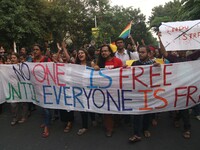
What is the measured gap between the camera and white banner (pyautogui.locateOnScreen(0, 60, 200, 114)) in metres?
4.53

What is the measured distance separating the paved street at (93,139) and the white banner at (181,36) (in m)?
1.57

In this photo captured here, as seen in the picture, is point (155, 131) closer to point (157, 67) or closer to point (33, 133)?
point (157, 67)

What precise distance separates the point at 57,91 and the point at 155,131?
2089 millimetres

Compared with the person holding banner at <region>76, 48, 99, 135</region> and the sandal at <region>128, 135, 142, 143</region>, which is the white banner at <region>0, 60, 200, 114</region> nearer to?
the person holding banner at <region>76, 48, 99, 135</region>

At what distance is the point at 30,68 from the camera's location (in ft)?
17.8

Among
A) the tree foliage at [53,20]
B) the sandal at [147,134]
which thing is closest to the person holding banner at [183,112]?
the sandal at [147,134]

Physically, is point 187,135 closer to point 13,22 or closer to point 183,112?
point 183,112

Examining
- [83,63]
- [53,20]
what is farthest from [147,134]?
[53,20]

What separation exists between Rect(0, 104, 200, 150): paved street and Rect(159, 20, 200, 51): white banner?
1572mm

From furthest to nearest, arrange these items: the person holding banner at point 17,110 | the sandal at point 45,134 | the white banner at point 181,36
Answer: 1. the person holding banner at point 17,110
2. the white banner at point 181,36
3. the sandal at point 45,134

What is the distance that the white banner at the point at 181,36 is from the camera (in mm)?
5422

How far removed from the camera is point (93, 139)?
473cm

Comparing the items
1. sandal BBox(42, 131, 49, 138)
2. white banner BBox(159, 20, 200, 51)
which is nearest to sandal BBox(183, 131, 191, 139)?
white banner BBox(159, 20, 200, 51)

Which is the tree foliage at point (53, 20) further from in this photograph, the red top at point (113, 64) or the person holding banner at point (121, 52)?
the red top at point (113, 64)
